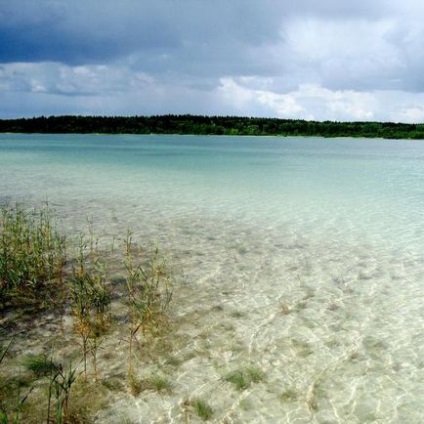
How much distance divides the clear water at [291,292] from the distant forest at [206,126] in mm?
92110

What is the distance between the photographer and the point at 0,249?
884 centimetres

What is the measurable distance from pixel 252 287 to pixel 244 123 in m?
126

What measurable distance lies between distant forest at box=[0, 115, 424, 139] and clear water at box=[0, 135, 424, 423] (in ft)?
302

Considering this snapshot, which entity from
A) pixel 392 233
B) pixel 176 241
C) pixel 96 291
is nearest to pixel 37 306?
pixel 96 291

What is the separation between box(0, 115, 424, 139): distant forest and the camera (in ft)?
364

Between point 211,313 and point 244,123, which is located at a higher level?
point 244,123

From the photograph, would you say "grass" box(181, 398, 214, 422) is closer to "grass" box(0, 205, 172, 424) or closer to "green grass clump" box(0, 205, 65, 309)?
"grass" box(0, 205, 172, 424)

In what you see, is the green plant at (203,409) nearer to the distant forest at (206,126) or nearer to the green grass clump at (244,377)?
the green grass clump at (244,377)

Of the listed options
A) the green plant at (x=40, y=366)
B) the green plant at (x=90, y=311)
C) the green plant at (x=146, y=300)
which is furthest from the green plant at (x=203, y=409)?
the green plant at (x=40, y=366)

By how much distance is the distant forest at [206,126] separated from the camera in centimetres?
11106

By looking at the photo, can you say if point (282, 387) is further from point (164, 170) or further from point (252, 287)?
point (164, 170)

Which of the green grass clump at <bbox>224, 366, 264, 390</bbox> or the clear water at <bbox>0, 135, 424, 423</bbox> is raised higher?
the clear water at <bbox>0, 135, 424, 423</bbox>

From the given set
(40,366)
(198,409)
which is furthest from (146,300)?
(198,409)

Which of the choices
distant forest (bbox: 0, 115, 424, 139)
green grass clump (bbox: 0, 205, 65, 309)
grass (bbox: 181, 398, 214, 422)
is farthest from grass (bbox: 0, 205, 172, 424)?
distant forest (bbox: 0, 115, 424, 139)
